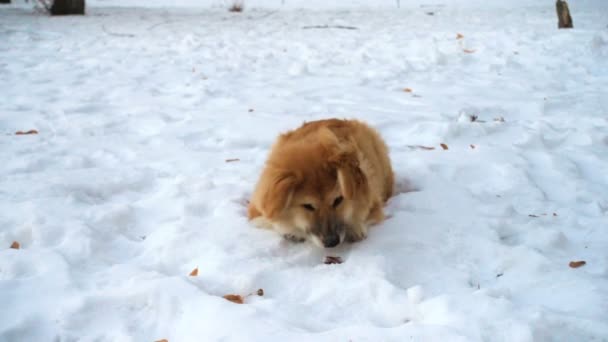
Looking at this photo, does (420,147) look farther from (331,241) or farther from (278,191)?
(278,191)

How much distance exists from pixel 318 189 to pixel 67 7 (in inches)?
524

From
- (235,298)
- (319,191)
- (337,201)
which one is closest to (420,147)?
(337,201)

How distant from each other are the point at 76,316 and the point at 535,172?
3.71 m

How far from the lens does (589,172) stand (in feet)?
13.8

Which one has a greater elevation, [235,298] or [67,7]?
[67,7]

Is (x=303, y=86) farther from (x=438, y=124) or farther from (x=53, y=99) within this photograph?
(x=53, y=99)

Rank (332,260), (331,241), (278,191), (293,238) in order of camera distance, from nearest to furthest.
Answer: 1. (278,191)
2. (331,241)
3. (332,260)
4. (293,238)

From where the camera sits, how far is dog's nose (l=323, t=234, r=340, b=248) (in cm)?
298

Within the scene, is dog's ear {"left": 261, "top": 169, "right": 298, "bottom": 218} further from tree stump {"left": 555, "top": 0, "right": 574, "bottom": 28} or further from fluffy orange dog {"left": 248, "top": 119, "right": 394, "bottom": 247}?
tree stump {"left": 555, "top": 0, "right": 574, "bottom": 28}

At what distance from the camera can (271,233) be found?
10.9 ft

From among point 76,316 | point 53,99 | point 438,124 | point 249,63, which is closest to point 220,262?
point 76,316

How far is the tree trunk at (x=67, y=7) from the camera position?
13.2 m

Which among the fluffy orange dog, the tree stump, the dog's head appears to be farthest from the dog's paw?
the tree stump

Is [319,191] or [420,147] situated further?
[420,147]
